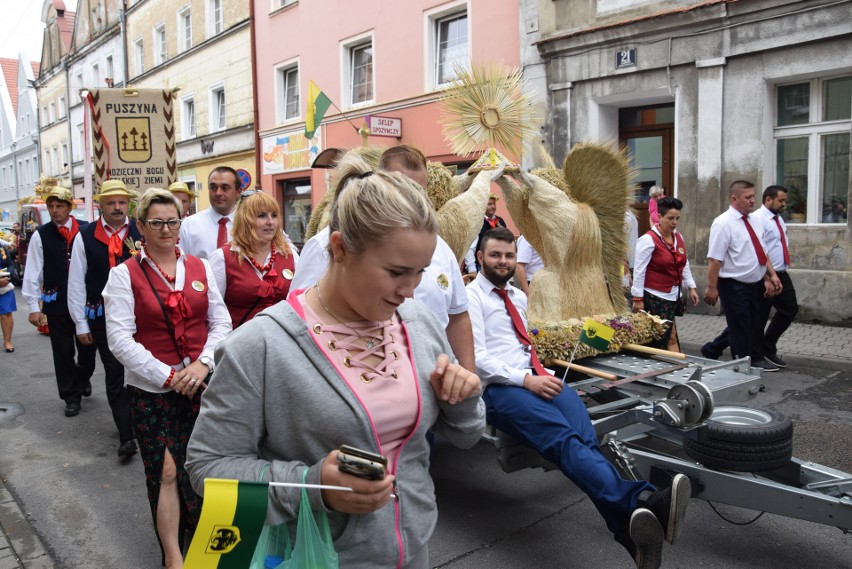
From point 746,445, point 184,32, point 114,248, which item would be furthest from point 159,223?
point 184,32

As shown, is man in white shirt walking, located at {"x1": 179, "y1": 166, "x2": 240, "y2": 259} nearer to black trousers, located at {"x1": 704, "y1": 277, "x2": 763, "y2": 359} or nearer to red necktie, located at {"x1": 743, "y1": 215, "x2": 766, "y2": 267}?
black trousers, located at {"x1": 704, "y1": 277, "x2": 763, "y2": 359}

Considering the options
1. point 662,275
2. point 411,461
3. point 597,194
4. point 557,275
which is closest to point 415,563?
point 411,461

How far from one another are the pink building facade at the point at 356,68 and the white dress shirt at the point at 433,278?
947 centimetres

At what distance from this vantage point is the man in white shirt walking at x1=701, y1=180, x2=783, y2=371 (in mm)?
6719

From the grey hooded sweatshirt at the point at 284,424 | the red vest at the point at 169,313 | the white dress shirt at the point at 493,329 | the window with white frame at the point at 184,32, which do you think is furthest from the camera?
the window with white frame at the point at 184,32

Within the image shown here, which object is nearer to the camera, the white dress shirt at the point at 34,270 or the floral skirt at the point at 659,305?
the white dress shirt at the point at 34,270

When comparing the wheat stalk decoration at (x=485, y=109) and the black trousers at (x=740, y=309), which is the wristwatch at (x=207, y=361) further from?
the black trousers at (x=740, y=309)

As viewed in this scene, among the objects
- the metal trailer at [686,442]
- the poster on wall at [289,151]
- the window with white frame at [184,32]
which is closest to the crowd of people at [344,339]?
the metal trailer at [686,442]

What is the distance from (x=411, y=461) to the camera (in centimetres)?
167

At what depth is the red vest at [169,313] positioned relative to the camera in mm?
3254

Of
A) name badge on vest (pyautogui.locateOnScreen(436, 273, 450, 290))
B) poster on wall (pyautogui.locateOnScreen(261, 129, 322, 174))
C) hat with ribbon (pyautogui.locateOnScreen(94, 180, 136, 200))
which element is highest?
poster on wall (pyautogui.locateOnScreen(261, 129, 322, 174))

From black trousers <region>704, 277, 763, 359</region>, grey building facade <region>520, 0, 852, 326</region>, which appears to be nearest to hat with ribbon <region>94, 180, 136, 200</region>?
black trousers <region>704, 277, 763, 359</region>

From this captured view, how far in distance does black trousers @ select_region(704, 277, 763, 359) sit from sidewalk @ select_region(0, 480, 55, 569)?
5.80 meters

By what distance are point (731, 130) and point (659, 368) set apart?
656cm
